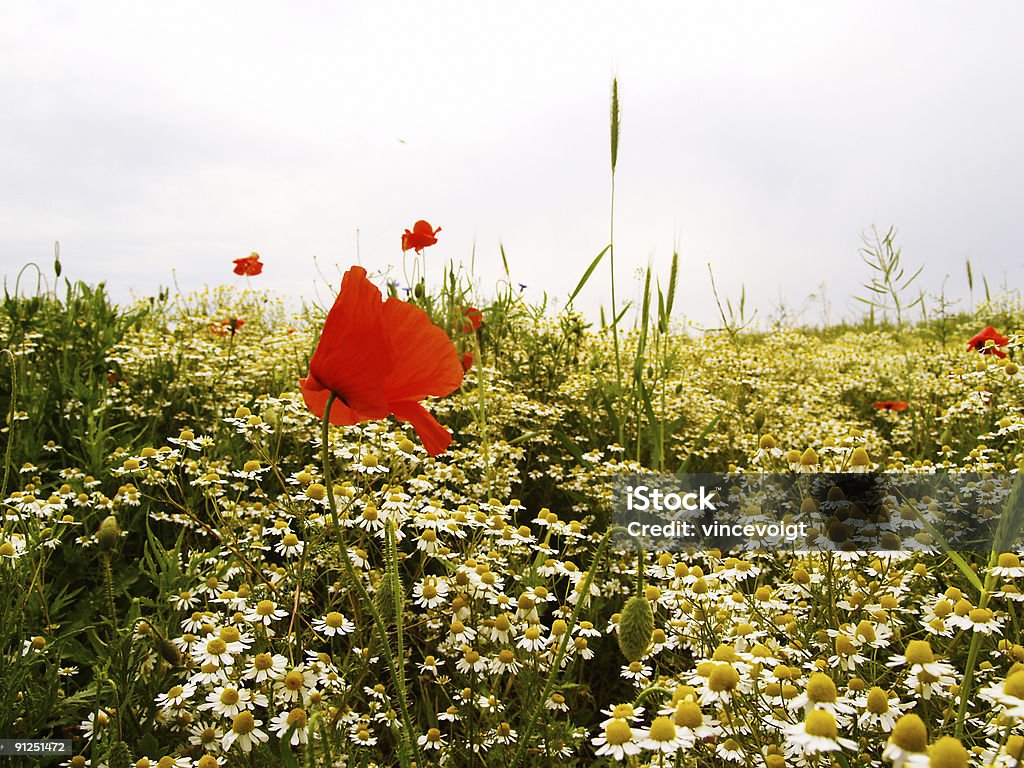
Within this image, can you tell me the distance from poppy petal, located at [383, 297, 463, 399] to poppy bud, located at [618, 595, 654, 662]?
43 cm

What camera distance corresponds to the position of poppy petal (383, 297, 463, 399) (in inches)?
35.5

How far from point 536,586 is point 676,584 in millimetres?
347

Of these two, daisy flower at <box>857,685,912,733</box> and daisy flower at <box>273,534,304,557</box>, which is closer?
daisy flower at <box>857,685,912,733</box>

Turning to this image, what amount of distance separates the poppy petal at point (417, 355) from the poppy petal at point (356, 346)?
3 centimetres

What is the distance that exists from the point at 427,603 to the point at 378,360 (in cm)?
91

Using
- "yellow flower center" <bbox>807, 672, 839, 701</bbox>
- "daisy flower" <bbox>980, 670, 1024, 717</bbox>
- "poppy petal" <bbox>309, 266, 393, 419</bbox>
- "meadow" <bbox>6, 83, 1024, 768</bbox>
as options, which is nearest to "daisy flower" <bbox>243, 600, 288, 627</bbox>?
"meadow" <bbox>6, 83, 1024, 768</bbox>

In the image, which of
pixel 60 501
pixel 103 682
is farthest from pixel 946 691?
pixel 60 501

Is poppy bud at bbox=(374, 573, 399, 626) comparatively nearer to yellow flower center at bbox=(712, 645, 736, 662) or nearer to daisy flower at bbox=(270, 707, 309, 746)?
daisy flower at bbox=(270, 707, 309, 746)

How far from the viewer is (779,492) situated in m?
2.36

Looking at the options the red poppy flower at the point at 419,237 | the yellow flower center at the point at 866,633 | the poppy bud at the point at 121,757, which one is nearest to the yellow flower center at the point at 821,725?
the yellow flower center at the point at 866,633

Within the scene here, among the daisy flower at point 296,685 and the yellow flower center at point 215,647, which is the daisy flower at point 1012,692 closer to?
the daisy flower at point 296,685

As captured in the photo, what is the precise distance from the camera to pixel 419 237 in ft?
10.9

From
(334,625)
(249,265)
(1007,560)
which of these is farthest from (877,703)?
(249,265)

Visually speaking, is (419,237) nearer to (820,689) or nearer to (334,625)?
(334,625)
